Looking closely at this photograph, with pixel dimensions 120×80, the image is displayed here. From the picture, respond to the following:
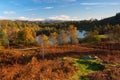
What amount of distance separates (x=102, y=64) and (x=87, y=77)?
4.77 meters

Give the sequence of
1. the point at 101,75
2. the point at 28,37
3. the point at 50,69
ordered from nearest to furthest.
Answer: the point at 101,75 → the point at 50,69 → the point at 28,37

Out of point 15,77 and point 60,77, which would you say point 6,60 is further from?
point 60,77

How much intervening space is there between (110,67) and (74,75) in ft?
15.8

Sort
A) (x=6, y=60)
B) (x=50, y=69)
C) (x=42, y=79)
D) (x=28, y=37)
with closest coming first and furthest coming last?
(x=42, y=79), (x=50, y=69), (x=6, y=60), (x=28, y=37)

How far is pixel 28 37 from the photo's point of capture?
85.2 m

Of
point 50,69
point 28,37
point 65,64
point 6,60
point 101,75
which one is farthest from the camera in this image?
point 28,37

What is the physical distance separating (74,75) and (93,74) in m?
1.81

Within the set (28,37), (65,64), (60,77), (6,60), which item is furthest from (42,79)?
(28,37)

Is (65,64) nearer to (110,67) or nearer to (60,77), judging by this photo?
(60,77)

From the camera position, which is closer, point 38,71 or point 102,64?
point 38,71

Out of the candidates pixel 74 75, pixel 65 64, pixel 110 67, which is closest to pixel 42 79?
pixel 74 75

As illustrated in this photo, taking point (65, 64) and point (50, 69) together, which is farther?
point (65, 64)

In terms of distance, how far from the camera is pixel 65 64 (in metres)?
20.2

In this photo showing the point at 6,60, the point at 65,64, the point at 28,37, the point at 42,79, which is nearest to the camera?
the point at 42,79
